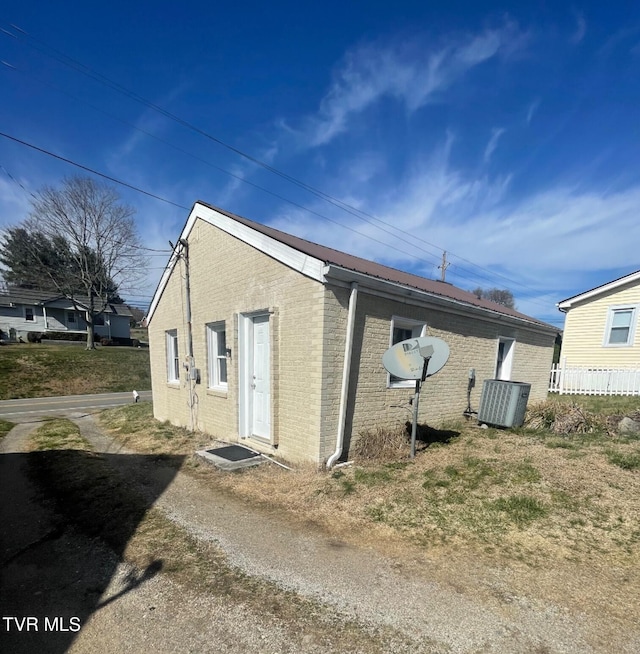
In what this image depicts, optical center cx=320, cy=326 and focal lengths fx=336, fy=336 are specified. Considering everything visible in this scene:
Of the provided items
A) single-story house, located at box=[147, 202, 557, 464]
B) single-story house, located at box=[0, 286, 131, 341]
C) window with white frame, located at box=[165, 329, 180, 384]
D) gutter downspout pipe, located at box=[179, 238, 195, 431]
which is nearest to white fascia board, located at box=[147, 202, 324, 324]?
single-story house, located at box=[147, 202, 557, 464]

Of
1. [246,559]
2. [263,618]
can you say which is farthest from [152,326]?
[263,618]

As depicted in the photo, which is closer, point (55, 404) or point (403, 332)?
point (403, 332)

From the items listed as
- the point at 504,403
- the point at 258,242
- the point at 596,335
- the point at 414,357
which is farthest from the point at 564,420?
the point at 596,335

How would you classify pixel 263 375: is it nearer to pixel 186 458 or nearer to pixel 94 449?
pixel 186 458

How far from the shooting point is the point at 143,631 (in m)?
2.33

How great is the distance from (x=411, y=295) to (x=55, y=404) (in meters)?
18.7

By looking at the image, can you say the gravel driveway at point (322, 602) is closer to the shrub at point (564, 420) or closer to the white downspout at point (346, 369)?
the white downspout at point (346, 369)

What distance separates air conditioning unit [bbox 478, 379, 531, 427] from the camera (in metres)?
7.47

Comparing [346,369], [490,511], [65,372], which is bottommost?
[65,372]

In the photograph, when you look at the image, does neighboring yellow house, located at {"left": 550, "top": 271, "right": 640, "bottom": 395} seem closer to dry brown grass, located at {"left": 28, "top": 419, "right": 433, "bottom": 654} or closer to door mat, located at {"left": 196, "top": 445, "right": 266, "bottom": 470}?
door mat, located at {"left": 196, "top": 445, "right": 266, "bottom": 470}

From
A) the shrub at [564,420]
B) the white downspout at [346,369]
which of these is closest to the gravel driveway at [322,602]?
the white downspout at [346,369]

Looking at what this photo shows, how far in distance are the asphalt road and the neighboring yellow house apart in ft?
70.9

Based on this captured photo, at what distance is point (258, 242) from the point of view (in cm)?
639

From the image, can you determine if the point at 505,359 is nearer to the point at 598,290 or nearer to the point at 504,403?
the point at 504,403
